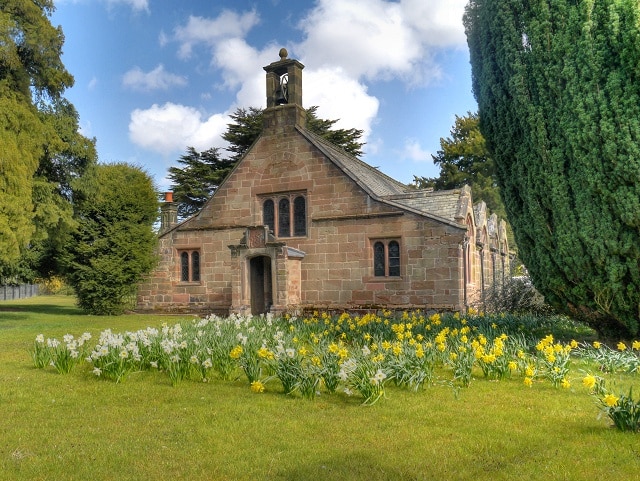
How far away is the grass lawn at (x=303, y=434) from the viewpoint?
14.6ft

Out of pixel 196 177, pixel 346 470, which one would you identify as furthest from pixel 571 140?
pixel 196 177

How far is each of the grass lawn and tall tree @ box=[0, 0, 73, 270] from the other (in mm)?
9652

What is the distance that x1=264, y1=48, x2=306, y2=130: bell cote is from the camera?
65.7ft

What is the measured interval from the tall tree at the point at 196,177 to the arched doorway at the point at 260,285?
17616 millimetres

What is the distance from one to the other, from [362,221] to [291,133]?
439 cm

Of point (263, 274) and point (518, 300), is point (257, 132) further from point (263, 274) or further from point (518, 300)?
point (518, 300)

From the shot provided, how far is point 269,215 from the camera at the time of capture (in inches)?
804

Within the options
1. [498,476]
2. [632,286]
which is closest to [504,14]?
[632,286]

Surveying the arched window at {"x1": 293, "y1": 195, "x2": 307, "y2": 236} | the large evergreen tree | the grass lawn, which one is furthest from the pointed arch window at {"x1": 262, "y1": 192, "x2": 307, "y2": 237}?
the grass lawn

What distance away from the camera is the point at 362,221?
1836cm

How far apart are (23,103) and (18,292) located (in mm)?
35047

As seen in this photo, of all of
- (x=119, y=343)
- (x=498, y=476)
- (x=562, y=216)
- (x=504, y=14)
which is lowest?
(x=498, y=476)

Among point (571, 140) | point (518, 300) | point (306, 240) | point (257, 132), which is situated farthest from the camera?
point (257, 132)

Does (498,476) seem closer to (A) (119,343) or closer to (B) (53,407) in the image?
(B) (53,407)
